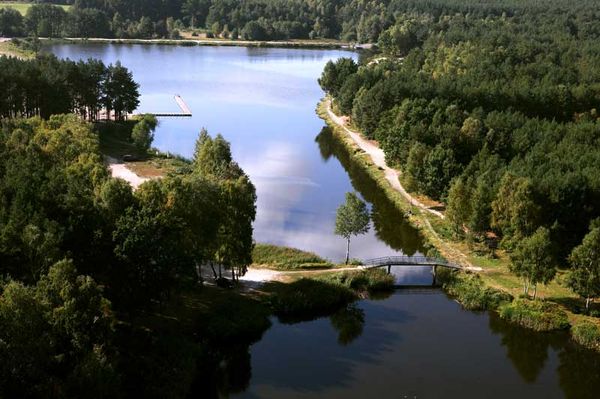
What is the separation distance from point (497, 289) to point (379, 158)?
2850 cm

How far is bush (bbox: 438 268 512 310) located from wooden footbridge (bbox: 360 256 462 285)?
0.44 meters

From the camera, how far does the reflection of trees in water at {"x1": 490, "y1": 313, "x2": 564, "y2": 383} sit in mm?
32344

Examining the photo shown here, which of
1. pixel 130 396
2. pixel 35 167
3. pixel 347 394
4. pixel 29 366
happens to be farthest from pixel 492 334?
pixel 35 167

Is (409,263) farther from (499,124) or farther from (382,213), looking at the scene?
(499,124)

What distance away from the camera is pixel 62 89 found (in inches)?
2596

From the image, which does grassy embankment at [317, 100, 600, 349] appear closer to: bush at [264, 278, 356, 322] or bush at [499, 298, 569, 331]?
bush at [499, 298, 569, 331]

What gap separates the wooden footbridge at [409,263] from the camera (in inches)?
1585

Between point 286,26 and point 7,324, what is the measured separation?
470 feet

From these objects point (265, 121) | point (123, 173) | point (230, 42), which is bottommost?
point (123, 173)

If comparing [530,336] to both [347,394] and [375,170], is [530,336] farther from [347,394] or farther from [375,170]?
[375,170]

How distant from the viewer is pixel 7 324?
2236cm

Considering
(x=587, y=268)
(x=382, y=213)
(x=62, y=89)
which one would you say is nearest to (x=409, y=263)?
(x=587, y=268)

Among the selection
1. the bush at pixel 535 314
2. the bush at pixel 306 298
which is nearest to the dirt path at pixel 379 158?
the bush at pixel 535 314

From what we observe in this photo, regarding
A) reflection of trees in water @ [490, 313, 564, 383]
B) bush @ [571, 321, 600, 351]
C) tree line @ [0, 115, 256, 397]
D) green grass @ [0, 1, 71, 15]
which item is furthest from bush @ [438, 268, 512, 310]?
green grass @ [0, 1, 71, 15]
